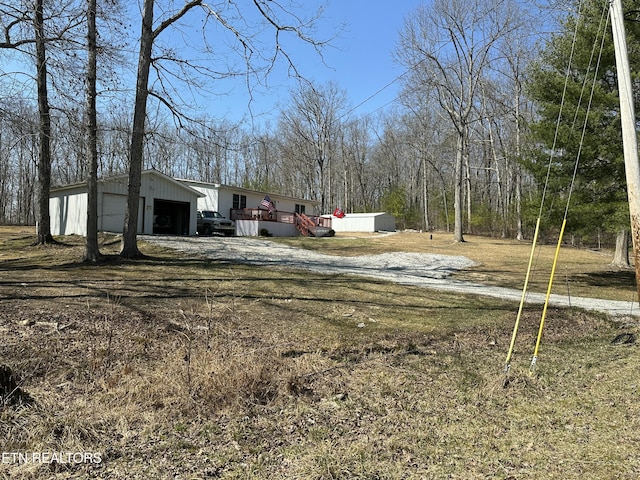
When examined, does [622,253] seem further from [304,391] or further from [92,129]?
[92,129]

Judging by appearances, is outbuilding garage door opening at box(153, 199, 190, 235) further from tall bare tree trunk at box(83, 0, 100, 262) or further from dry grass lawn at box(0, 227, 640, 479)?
dry grass lawn at box(0, 227, 640, 479)

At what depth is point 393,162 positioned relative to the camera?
55.5 m

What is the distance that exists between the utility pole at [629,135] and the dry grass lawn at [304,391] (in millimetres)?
1555

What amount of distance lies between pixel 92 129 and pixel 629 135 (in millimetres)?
10106

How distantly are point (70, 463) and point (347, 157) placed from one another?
53225mm

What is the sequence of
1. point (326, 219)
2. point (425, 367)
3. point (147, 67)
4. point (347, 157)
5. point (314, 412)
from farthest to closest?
point (347, 157)
point (326, 219)
point (147, 67)
point (425, 367)
point (314, 412)

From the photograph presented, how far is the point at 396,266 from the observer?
48.9ft

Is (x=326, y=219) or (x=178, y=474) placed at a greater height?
(x=326, y=219)

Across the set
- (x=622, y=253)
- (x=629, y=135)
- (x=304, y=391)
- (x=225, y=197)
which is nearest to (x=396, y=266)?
(x=622, y=253)

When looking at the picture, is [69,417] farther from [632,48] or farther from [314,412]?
[632,48]

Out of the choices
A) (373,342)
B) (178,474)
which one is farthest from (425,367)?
(178,474)

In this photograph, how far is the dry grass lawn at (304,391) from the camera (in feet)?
9.20


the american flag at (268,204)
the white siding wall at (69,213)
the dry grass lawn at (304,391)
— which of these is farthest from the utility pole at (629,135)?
the american flag at (268,204)

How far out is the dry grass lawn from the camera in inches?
110
